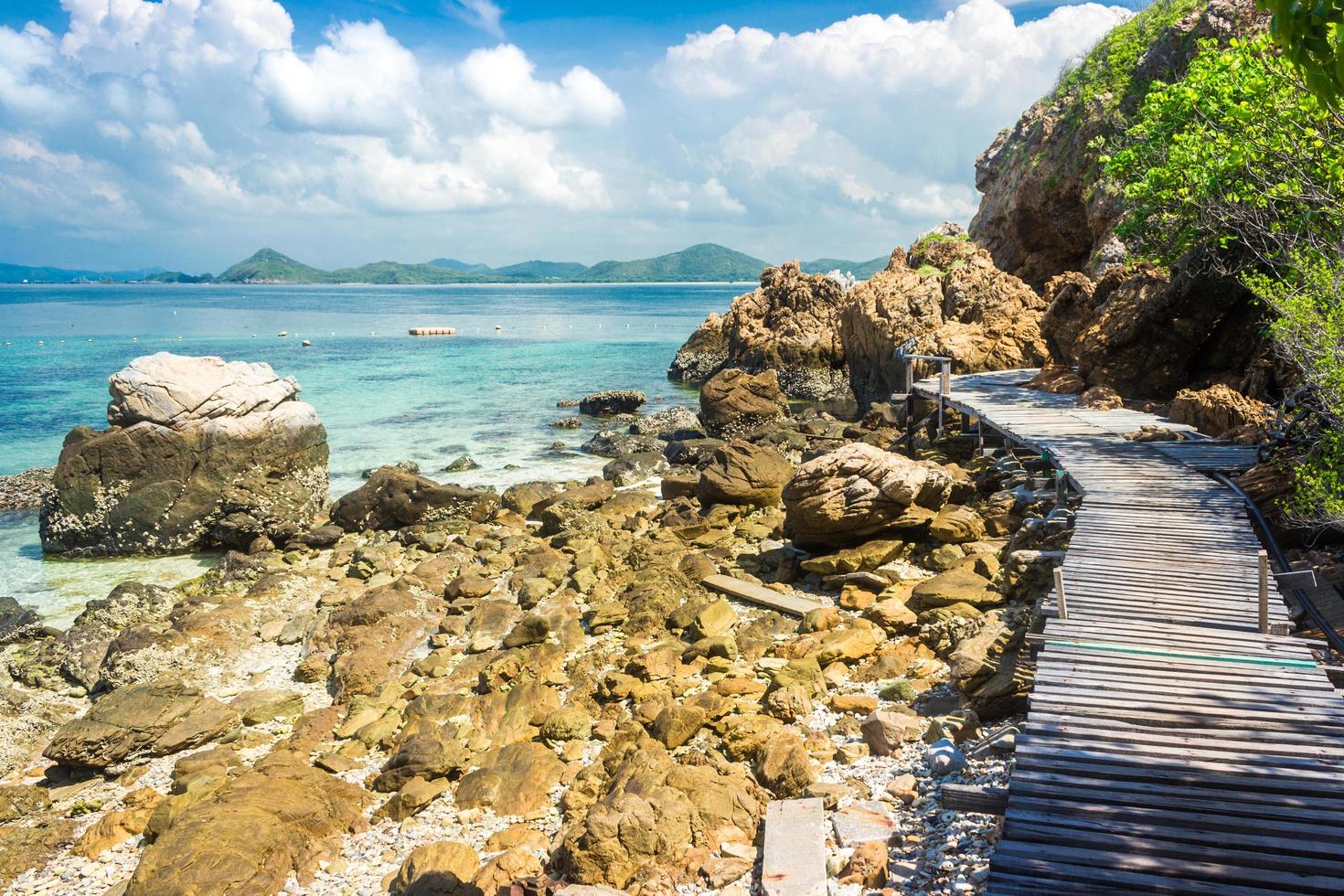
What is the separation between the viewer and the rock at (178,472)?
21.0m

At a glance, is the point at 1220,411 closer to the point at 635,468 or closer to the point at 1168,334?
the point at 1168,334

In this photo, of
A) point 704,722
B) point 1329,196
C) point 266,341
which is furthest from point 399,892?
point 266,341

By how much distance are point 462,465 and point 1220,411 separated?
2253 centimetres

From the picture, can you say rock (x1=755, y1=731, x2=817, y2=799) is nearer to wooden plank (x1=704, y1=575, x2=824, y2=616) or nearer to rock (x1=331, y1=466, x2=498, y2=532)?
wooden plank (x1=704, y1=575, x2=824, y2=616)

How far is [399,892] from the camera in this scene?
780 cm

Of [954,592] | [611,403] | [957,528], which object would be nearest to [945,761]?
[954,592]

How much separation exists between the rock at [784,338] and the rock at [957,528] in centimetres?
2808

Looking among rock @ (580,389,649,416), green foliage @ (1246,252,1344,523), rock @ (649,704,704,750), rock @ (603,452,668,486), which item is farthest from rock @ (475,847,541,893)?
rock @ (580,389,649,416)

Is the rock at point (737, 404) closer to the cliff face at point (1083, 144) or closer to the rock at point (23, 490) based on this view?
the cliff face at point (1083, 144)

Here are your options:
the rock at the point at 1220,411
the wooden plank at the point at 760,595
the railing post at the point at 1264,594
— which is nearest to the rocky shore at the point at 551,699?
the wooden plank at the point at 760,595

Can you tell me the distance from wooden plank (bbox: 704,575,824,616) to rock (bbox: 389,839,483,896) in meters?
7.41

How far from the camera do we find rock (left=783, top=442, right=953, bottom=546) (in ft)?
52.2

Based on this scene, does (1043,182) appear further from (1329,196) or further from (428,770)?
(428,770)

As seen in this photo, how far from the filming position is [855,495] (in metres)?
16.0
